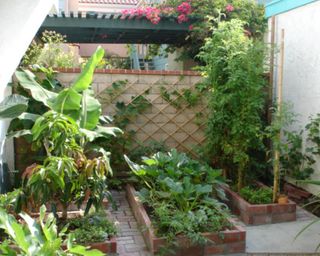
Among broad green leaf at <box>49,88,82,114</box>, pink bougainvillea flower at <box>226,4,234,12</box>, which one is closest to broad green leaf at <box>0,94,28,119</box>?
broad green leaf at <box>49,88,82,114</box>

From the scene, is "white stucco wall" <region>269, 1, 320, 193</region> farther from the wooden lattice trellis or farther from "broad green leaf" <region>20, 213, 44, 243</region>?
"broad green leaf" <region>20, 213, 44, 243</region>

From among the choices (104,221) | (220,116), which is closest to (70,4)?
(220,116)

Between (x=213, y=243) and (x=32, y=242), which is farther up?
(x=32, y=242)

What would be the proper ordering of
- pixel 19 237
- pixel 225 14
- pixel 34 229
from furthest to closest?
pixel 225 14
pixel 34 229
pixel 19 237

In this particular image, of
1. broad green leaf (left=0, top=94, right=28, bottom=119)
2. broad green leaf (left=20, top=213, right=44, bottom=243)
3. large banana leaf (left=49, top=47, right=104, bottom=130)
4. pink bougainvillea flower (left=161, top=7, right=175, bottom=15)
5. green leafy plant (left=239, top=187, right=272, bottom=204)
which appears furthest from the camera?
pink bougainvillea flower (left=161, top=7, right=175, bottom=15)

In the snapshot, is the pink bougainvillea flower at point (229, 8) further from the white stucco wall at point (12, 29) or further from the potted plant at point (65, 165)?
the white stucco wall at point (12, 29)

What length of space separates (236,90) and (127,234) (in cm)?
244

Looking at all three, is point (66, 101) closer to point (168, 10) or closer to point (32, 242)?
point (32, 242)

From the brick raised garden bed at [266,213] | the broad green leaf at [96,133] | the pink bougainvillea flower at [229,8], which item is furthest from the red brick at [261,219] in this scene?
the pink bougainvillea flower at [229,8]

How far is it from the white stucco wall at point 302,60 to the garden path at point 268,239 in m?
0.91

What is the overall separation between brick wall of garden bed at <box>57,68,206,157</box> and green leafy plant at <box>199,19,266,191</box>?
39.8 inches

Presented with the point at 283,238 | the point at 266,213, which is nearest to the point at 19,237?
the point at 283,238

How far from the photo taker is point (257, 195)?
4.98m

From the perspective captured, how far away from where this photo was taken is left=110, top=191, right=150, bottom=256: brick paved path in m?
3.93
